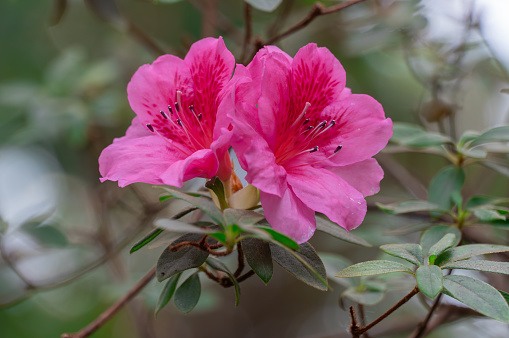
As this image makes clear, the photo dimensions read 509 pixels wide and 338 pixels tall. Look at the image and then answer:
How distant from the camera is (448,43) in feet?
6.35

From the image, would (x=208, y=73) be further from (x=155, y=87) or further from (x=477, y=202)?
(x=477, y=202)

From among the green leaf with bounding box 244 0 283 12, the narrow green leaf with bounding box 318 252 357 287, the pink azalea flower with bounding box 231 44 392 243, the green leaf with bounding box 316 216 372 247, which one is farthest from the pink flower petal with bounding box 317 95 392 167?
the narrow green leaf with bounding box 318 252 357 287

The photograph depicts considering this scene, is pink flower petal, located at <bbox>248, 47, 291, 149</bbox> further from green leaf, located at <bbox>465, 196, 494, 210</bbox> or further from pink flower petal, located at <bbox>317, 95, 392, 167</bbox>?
green leaf, located at <bbox>465, 196, 494, 210</bbox>

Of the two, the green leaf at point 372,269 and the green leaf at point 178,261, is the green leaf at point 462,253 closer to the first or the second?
the green leaf at point 372,269

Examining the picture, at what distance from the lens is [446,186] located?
3.79 ft

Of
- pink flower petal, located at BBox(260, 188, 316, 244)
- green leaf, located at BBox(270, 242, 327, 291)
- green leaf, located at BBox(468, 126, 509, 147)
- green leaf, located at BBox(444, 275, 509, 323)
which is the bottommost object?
green leaf, located at BBox(468, 126, 509, 147)

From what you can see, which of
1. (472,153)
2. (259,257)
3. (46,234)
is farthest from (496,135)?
(46,234)

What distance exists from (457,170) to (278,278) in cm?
217

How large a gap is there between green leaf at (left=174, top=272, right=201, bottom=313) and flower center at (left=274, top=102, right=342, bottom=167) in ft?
0.83

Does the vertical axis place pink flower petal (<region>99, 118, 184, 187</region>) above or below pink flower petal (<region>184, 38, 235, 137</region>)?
below

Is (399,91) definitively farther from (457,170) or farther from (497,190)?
(457,170)

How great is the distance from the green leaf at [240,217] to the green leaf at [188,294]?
0.20 metres

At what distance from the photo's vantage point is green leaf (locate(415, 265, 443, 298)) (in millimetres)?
684

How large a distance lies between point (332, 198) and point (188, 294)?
0.30m
